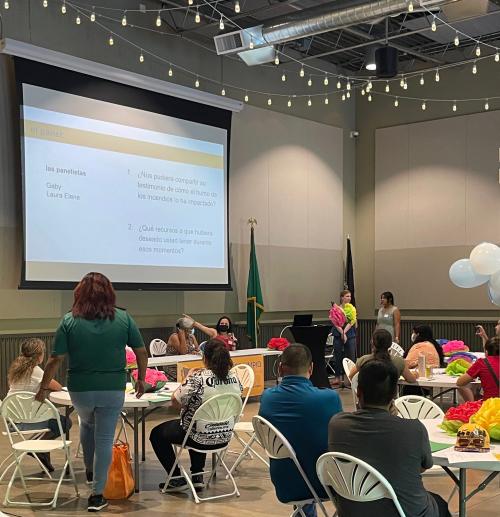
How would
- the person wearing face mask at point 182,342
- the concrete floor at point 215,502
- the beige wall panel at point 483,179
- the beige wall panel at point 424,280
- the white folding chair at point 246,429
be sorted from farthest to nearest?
the beige wall panel at point 424,280 → the beige wall panel at point 483,179 → the person wearing face mask at point 182,342 → the white folding chair at point 246,429 → the concrete floor at point 215,502

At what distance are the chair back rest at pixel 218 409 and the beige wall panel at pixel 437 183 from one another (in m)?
8.97

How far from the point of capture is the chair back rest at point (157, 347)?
32.1 feet

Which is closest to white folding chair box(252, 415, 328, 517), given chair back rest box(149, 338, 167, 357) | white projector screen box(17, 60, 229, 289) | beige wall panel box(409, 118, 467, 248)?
white projector screen box(17, 60, 229, 289)

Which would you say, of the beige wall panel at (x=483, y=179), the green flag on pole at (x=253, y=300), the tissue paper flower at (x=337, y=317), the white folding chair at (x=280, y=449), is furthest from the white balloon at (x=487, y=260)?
the beige wall panel at (x=483, y=179)

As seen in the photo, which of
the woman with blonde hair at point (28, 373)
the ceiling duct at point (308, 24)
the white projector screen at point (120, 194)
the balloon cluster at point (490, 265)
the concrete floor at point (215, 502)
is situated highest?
the ceiling duct at point (308, 24)

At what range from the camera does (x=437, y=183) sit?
1345 centimetres

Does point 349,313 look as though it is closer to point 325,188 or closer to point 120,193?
point 325,188

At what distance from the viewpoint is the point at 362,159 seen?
14508 mm

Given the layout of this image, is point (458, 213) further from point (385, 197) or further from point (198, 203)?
point (198, 203)

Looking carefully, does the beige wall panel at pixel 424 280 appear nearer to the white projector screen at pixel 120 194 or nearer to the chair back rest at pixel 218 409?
the white projector screen at pixel 120 194

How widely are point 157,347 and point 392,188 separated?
6.16 meters

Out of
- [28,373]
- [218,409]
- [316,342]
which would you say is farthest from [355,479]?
[316,342]

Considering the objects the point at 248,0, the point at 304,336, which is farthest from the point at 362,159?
the point at 304,336

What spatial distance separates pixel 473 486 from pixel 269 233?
24.5ft
